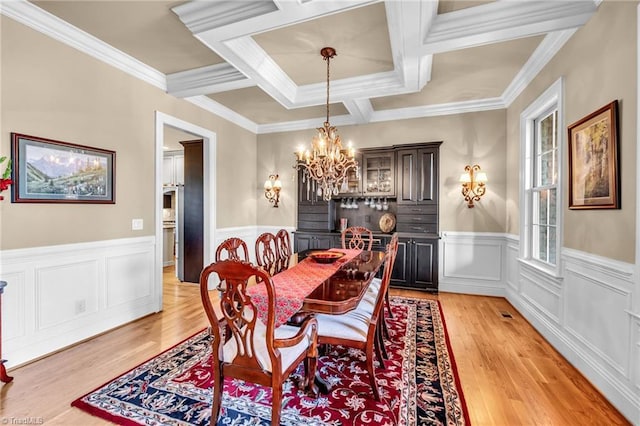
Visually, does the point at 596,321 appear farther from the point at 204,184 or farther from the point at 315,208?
the point at 204,184

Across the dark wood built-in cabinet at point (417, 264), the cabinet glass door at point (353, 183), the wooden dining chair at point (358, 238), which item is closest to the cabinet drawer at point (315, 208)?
the cabinet glass door at point (353, 183)

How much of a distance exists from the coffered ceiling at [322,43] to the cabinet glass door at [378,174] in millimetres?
879

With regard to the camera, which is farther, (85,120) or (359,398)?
(85,120)

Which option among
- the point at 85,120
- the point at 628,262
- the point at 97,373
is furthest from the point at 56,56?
the point at 628,262

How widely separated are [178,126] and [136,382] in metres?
3.05

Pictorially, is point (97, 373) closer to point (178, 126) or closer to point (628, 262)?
point (178, 126)

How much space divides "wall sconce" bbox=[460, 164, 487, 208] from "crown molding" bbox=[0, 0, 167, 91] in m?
4.35

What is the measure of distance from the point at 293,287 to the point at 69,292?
2.26m

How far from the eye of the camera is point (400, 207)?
15.4 feet

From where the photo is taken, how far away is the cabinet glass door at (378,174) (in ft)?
15.9

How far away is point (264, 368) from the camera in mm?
1569

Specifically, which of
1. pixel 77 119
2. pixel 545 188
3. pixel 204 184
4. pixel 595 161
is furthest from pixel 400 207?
pixel 77 119

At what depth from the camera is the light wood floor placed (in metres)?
1.86

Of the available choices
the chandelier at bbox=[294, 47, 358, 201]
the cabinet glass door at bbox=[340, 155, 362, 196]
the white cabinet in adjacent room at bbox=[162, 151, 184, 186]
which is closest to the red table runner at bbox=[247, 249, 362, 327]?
the chandelier at bbox=[294, 47, 358, 201]
